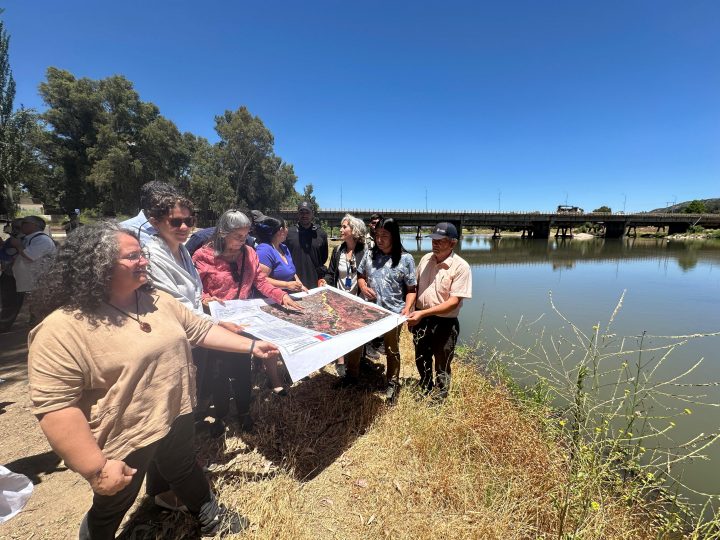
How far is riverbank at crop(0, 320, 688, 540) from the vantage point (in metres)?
1.98

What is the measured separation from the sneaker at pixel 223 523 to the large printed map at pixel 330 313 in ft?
4.08

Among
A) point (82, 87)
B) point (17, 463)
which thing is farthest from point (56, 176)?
point (17, 463)

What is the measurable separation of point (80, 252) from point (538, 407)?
472cm

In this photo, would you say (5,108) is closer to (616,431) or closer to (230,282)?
(230,282)

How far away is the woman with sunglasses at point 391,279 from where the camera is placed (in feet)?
10.8

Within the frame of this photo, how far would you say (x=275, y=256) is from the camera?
3.62m

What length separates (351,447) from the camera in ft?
9.25

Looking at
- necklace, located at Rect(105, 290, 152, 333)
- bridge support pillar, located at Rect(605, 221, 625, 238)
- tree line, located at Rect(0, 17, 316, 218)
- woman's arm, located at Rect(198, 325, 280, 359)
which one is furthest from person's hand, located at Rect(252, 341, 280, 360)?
bridge support pillar, located at Rect(605, 221, 625, 238)

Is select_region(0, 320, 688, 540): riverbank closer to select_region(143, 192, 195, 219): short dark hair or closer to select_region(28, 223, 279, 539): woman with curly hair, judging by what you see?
select_region(28, 223, 279, 539): woman with curly hair

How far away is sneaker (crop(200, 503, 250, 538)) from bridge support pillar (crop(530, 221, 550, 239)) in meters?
57.4

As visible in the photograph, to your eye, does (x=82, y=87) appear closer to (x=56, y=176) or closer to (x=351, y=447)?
(x=56, y=176)

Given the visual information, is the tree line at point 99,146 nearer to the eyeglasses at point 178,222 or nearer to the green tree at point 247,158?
the green tree at point 247,158

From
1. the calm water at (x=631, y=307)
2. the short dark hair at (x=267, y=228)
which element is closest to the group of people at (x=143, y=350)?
the short dark hair at (x=267, y=228)

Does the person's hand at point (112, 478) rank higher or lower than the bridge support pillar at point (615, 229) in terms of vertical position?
lower
